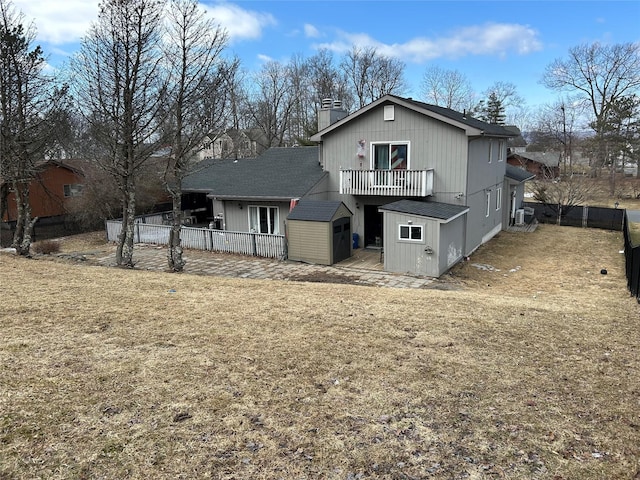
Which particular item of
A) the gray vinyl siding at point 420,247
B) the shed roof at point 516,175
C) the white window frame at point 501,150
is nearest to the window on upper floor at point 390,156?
the gray vinyl siding at point 420,247

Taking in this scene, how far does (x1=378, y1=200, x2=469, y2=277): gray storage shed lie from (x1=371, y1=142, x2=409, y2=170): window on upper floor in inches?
110

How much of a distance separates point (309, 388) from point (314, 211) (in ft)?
40.1

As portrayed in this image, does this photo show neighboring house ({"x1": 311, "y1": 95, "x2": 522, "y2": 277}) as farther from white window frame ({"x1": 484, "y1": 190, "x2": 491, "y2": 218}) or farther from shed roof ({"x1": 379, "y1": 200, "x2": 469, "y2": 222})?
white window frame ({"x1": 484, "y1": 190, "x2": 491, "y2": 218})

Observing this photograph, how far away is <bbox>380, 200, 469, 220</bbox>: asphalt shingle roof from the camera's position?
14930 millimetres

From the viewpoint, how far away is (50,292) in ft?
29.5

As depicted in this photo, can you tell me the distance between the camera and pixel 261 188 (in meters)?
19.5

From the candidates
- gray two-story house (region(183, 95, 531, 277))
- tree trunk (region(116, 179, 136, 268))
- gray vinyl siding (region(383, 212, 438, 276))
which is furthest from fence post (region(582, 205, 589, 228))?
tree trunk (region(116, 179, 136, 268))

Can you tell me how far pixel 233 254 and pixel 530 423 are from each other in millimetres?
14969

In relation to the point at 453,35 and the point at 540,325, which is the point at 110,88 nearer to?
the point at 540,325

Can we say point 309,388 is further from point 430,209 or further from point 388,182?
point 388,182

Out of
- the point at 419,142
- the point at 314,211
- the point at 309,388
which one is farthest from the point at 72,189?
the point at 309,388

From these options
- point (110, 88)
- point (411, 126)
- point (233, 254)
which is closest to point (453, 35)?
point (411, 126)

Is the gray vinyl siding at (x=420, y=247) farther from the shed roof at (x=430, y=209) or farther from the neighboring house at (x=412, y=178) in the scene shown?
the shed roof at (x=430, y=209)

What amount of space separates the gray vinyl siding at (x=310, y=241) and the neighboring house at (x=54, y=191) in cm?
1491
